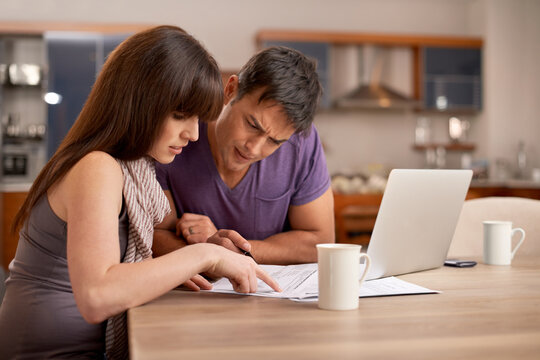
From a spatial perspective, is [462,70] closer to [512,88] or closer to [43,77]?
[512,88]

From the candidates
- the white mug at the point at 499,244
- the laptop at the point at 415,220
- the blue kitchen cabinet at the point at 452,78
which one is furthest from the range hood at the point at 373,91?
the laptop at the point at 415,220

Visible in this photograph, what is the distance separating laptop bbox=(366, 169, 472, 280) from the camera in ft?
3.91

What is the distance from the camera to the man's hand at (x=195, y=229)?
5.04 feet

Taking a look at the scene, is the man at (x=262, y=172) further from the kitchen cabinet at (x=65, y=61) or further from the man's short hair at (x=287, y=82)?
the kitchen cabinet at (x=65, y=61)

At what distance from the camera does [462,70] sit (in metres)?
5.83

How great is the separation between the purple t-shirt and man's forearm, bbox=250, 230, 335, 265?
11 centimetres

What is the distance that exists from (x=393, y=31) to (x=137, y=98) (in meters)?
5.26

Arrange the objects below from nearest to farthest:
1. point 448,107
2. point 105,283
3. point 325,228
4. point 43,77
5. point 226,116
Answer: point 105,283 → point 226,116 → point 325,228 → point 43,77 → point 448,107

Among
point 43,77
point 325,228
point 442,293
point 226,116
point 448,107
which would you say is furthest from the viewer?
point 448,107

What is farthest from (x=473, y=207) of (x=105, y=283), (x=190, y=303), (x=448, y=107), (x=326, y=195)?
(x=448, y=107)

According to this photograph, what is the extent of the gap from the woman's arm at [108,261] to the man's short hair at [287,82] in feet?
1.85

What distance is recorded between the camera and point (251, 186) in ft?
5.86

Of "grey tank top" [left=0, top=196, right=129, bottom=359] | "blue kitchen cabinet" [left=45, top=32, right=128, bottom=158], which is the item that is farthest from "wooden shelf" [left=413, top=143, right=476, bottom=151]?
"grey tank top" [left=0, top=196, right=129, bottom=359]

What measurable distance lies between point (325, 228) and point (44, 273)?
86cm
